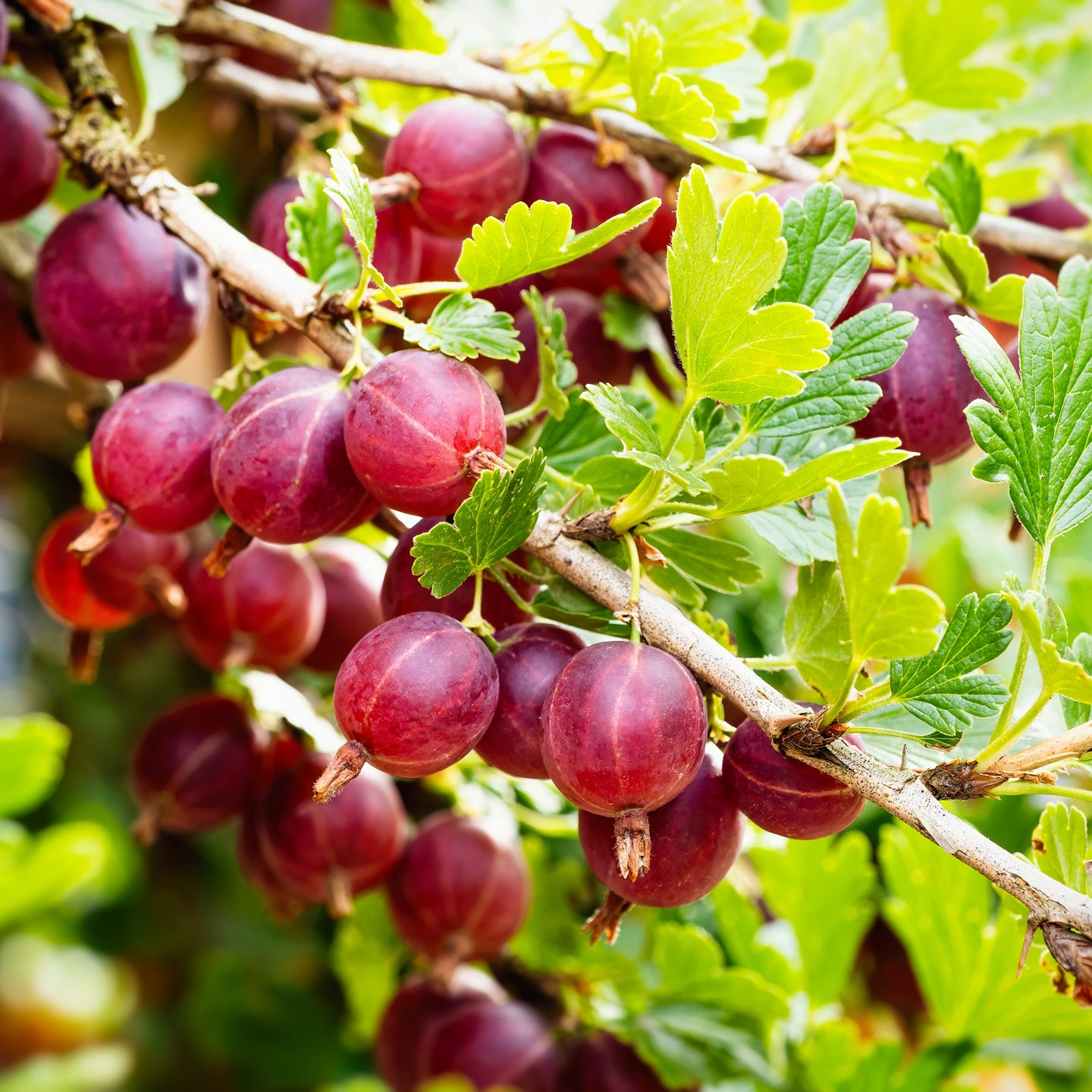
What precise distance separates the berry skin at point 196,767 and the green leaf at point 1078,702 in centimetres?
69

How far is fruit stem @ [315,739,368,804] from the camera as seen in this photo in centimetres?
52

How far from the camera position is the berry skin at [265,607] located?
2.92 feet

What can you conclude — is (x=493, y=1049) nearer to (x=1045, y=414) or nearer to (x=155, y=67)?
(x=1045, y=414)

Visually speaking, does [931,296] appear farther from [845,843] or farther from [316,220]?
[845,843]

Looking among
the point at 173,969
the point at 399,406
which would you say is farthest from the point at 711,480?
the point at 173,969

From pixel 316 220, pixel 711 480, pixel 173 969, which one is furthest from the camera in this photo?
pixel 173 969

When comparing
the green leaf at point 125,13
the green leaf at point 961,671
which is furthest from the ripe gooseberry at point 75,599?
the green leaf at point 961,671

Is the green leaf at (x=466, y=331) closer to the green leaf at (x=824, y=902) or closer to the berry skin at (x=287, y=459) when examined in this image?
the berry skin at (x=287, y=459)

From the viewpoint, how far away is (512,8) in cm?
124

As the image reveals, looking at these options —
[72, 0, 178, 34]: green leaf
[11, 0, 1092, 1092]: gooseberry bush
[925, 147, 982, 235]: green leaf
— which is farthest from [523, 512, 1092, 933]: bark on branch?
[72, 0, 178, 34]: green leaf

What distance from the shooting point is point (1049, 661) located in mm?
480

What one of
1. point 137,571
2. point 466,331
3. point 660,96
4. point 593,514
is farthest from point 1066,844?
point 137,571

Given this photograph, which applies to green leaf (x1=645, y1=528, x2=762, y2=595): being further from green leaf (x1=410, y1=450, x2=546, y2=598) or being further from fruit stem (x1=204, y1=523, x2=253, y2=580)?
fruit stem (x1=204, y1=523, x2=253, y2=580)

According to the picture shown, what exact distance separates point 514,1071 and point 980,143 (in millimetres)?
900
